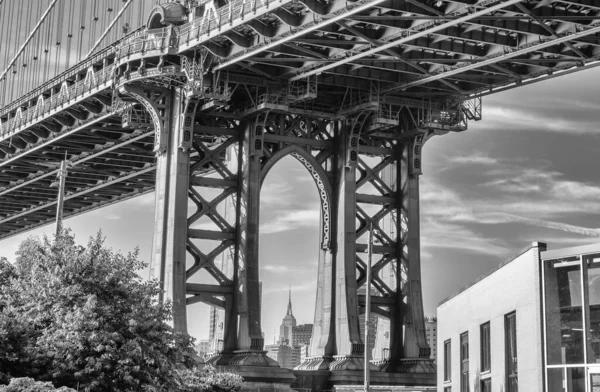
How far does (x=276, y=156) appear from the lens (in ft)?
229

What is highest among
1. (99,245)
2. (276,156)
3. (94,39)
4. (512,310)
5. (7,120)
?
(94,39)

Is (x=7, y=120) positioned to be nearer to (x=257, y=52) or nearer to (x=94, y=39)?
(x=94, y=39)

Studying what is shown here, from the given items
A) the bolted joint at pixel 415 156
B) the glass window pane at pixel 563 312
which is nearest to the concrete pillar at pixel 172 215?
the bolted joint at pixel 415 156

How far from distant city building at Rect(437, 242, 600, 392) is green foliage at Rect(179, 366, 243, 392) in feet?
68.5

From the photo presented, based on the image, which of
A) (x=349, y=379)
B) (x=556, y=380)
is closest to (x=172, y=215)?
(x=349, y=379)

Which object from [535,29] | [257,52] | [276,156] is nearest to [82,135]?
[276,156]

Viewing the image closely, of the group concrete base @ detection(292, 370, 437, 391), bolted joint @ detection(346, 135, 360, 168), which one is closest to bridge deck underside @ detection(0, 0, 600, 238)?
bolted joint @ detection(346, 135, 360, 168)

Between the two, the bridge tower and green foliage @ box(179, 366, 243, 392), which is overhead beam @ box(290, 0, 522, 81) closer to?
the bridge tower

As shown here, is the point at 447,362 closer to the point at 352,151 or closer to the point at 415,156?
the point at 352,151

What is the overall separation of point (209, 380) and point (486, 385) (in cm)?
2477

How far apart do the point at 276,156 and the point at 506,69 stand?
1459 centimetres

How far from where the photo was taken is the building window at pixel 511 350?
89.7 ft

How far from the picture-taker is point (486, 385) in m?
30.6

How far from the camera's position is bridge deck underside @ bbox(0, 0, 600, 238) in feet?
176
